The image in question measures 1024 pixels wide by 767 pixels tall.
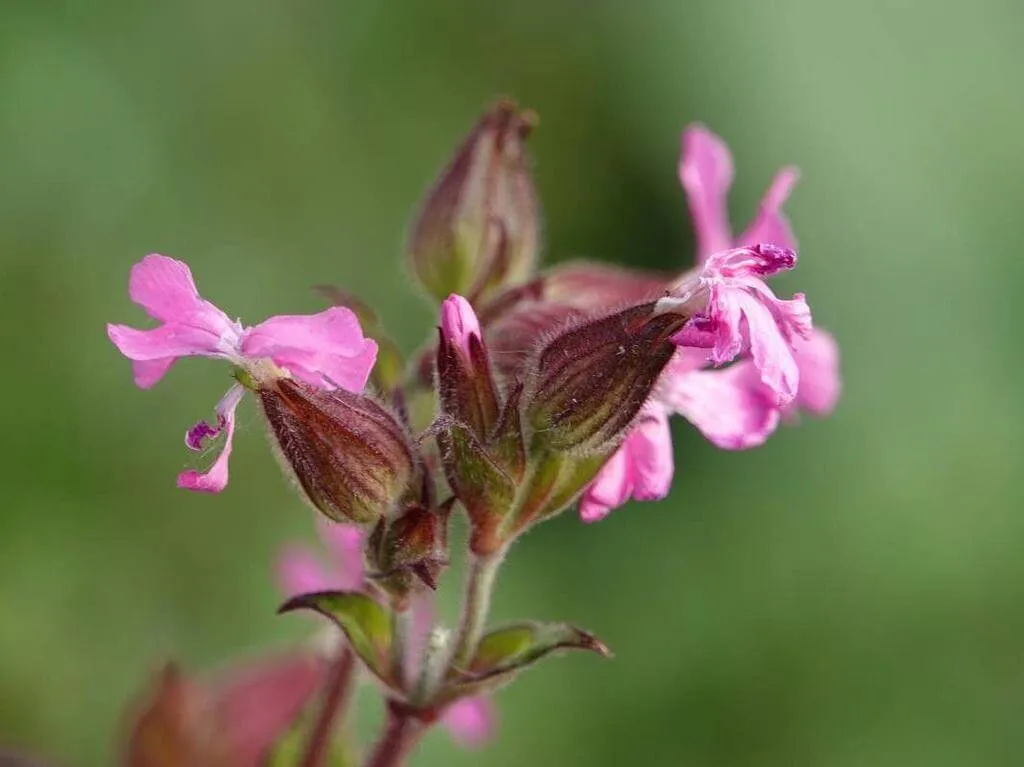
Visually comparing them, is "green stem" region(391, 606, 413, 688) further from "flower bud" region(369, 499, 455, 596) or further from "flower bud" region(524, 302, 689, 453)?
"flower bud" region(524, 302, 689, 453)

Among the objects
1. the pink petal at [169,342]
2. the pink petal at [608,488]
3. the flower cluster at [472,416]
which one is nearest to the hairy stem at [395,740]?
the flower cluster at [472,416]

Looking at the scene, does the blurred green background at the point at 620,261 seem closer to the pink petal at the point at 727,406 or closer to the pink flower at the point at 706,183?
the pink flower at the point at 706,183

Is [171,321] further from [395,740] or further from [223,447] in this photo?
[395,740]

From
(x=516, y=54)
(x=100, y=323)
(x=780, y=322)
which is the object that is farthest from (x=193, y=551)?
(x=780, y=322)

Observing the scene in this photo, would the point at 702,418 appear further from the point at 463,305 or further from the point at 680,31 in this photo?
the point at 680,31

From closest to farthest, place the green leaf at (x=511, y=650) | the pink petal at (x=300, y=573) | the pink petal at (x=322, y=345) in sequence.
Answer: the pink petal at (x=322, y=345)
the green leaf at (x=511, y=650)
the pink petal at (x=300, y=573)

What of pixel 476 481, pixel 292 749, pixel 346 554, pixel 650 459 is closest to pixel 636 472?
pixel 650 459
